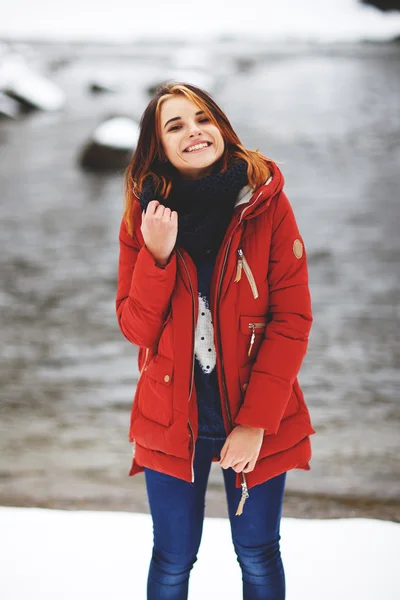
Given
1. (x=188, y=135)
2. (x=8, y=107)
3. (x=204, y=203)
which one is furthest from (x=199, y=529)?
(x=8, y=107)

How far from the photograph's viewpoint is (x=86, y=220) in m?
4.63

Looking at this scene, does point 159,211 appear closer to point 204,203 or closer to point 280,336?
point 204,203

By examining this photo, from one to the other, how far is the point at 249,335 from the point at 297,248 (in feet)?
0.55

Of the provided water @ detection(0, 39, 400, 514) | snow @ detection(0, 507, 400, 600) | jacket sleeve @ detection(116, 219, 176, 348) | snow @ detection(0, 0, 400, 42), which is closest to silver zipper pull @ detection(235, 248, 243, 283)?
jacket sleeve @ detection(116, 219, 176, 348)

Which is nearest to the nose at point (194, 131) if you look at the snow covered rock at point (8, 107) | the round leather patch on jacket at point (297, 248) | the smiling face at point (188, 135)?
the smiling face at point (188, 135)

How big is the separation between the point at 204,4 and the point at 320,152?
123cm

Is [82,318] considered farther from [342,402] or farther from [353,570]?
[353,570]

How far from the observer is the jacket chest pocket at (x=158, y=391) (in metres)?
1.08

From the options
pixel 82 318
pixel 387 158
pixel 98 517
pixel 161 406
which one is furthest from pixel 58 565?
pixel 387 158

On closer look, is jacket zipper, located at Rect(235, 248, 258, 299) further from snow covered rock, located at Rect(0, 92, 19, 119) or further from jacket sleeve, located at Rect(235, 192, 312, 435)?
snow covered rock, located at Rect(0, 92, 19, 119)

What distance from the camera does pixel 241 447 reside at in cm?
105

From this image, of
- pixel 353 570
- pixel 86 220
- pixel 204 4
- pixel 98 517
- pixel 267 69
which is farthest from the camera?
pixel 86 220

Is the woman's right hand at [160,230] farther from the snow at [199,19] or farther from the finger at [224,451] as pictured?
the snow at [199,19]

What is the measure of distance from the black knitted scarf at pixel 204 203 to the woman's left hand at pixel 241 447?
31cm
